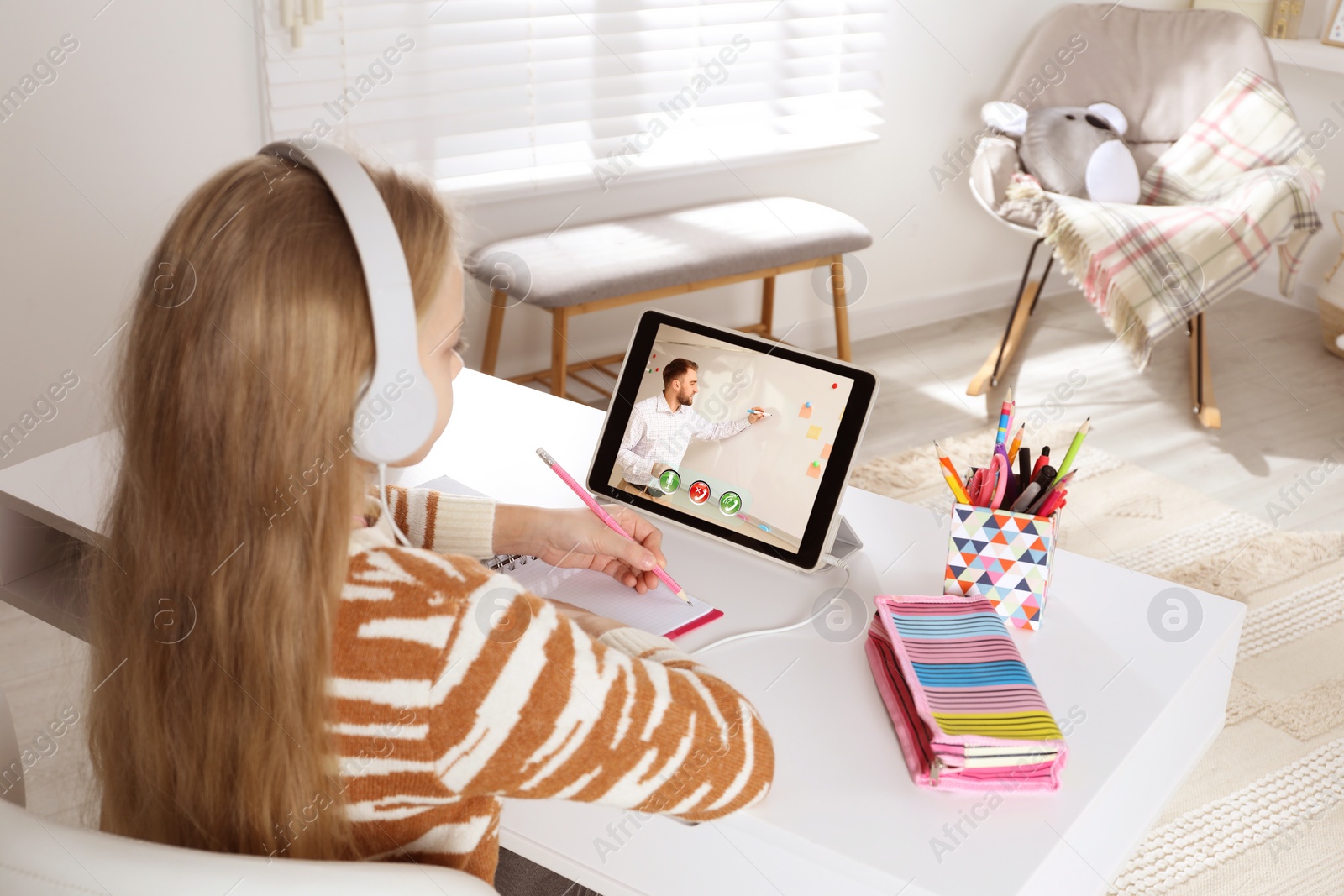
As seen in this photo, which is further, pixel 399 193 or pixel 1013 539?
pixel 1013 539

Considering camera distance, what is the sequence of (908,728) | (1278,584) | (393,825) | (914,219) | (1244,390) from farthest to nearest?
1. (914,219)
2. (1244,390)
3. (1278,584)
4. (908,728)
5. (393,825)

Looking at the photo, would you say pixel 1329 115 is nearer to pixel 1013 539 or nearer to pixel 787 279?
pixel 787 279

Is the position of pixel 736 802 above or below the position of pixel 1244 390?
above

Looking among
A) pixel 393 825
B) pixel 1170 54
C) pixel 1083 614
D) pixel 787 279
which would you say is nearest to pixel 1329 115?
pixel 1170 54

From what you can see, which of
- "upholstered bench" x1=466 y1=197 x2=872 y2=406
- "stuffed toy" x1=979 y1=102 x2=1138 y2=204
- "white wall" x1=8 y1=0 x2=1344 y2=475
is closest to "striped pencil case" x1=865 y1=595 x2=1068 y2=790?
"white wall" x1=8 y1=0 x2=1344 y2=475

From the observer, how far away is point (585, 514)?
3.75ft

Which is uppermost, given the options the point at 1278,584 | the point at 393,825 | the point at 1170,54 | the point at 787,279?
the point at 1170,54

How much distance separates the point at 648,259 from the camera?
2.61 m

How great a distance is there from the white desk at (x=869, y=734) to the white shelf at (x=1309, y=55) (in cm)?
297

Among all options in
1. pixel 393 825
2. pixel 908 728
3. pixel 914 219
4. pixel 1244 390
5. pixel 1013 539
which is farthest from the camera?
pixel 914 219

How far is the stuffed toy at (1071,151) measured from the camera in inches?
124

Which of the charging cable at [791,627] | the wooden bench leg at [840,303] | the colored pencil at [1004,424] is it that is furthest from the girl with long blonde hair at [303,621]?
the wooden bench leg at [840,303]

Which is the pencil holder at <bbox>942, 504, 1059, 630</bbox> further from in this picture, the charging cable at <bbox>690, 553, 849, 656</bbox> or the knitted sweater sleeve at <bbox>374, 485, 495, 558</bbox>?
the knitted sweater sleeve at <bbox>374, 485, 495, 558</bbox>

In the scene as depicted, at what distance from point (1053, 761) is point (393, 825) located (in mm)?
494
